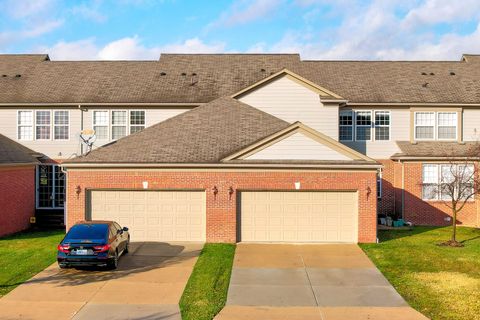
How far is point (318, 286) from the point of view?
45.5 feet

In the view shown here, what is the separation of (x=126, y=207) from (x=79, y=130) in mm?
9245

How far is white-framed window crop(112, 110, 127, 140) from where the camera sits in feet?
90.3

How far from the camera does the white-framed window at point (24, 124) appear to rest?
90.3ft

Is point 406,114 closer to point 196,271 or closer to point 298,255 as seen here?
point 298,255

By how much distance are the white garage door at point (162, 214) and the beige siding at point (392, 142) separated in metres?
11.2

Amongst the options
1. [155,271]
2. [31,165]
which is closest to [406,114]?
[155,271]

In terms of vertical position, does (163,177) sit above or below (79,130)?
below

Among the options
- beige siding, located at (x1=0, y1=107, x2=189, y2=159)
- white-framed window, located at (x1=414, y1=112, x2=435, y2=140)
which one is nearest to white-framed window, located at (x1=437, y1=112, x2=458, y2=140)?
white-framed window, located at (x1=414, y1=112, x2=435, y2=140)

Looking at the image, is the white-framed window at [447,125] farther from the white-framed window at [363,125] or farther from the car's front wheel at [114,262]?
the car's front wheel at [114,262]

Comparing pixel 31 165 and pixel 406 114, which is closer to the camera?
pixel 31 165

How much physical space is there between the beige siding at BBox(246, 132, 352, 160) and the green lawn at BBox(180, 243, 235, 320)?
426cm

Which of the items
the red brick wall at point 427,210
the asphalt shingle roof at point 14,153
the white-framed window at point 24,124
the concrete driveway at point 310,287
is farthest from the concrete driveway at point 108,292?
the white-framed window at point 24,124

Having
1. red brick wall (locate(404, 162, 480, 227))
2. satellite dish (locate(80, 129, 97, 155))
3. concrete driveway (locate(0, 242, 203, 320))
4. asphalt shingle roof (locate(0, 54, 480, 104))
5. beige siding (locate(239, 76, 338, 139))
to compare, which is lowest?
concrete driveway (locate(0, 242, 203, 320))

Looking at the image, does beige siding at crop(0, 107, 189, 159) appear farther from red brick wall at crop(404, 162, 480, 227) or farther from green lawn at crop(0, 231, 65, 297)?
red brick wall at crop(404, 162, 480, 227)
